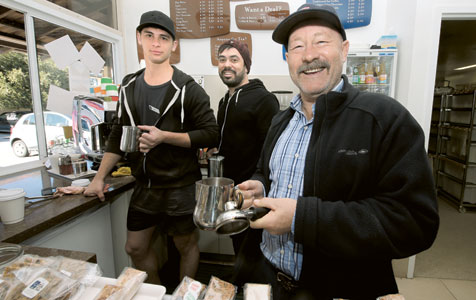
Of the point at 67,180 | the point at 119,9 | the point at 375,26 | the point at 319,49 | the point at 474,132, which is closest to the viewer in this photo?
the point at 319,49

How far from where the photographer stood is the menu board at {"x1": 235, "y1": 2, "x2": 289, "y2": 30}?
2684 millimetres

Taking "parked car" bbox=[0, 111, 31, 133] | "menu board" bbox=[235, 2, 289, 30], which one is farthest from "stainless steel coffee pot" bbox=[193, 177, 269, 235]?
"menu board" bbox=[235, 2, 289, 30]

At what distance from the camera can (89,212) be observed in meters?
1.71

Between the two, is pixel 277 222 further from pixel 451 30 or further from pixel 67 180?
pixel 451 30

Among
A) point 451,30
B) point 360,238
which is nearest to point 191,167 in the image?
point 360,238

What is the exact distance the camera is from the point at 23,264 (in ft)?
2.39

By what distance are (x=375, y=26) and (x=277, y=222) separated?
2.66 meters

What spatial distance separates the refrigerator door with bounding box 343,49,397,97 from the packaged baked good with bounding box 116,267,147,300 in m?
2.44

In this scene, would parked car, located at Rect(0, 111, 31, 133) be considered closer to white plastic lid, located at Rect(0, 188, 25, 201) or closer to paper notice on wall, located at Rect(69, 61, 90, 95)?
paper notice on wall, located at Rect(69, 61, 90, 95)

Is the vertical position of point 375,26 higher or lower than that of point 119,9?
lower

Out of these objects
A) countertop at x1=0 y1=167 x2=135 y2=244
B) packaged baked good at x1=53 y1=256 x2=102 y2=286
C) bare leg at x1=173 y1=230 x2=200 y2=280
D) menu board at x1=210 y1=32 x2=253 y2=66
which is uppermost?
menu board at x1=210 y1=32 x2=253 y2=66

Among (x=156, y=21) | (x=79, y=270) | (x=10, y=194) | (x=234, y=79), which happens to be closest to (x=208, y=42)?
(x=234, y=79)

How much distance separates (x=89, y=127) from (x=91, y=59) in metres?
0.69

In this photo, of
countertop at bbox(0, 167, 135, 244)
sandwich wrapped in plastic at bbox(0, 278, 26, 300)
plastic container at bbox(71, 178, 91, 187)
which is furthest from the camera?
plastic container at bbox(71, 178, 91, 187)
